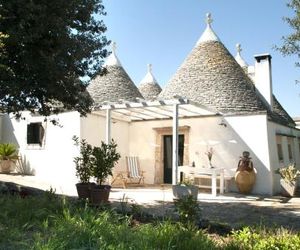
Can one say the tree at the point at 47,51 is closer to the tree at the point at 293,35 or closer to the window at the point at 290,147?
the tree at the point at 293,35

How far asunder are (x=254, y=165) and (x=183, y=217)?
8.98 metres

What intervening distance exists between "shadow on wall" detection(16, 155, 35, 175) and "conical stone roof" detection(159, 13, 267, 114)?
682 centimetres

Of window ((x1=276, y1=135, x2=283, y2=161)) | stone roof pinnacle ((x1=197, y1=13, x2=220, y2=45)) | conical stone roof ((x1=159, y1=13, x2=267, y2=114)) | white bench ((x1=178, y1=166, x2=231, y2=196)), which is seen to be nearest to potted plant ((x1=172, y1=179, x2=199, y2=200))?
white bench ((x1=178, y1=166, x2=231, y2=196))

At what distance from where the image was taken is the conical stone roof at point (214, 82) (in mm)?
A: 15578

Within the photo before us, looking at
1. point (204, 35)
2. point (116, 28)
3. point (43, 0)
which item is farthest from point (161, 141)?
point (43, 0)

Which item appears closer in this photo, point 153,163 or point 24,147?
point 153,163

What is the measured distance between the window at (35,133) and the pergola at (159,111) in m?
3.59

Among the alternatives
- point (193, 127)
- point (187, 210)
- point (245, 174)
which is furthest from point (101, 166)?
point (193, 127)

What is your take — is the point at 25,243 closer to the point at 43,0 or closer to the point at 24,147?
the point at 43,0

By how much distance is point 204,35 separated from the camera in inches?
733

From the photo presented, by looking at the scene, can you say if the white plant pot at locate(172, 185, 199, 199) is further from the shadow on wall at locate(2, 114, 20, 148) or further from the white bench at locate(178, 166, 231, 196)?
the shadow on wall at locate(2, 114, 20, 148)

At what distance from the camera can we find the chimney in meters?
16.5

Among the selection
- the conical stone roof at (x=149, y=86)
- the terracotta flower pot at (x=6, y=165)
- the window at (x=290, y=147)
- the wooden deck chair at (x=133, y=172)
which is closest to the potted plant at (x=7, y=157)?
the terracotta flower pot at (x=6, y=165)

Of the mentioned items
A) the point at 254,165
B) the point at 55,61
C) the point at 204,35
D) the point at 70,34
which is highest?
the point at 204,35
